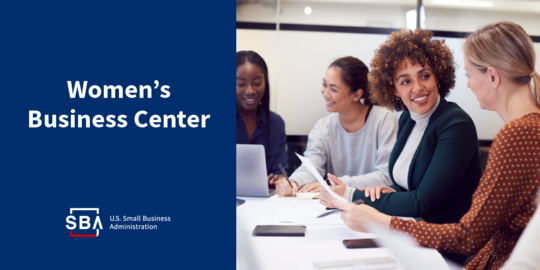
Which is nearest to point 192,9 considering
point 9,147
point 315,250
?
point 9,147

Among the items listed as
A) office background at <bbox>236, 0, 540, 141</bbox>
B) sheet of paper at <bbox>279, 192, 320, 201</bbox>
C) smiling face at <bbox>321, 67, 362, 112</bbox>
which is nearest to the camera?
sheet of paper at <bbox>279, 192, 320, 201</bbox>

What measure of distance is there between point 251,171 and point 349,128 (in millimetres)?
992

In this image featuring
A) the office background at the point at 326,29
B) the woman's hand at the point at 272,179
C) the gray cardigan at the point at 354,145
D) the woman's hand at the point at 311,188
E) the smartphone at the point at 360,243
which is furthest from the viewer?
the office background at the point at 326,29

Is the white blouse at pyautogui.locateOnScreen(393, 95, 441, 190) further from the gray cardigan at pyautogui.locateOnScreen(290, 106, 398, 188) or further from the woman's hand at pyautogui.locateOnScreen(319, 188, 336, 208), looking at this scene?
the gray cardigan at pyautogui.locateOnScreen(290, 106, 398, 188)

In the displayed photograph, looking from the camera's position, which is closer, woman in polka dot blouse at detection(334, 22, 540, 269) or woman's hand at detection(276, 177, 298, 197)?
woman in polka dot blouse at detection(334, 22, 540, 269)

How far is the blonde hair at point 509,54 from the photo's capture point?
3.71ft

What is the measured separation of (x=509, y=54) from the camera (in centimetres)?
114

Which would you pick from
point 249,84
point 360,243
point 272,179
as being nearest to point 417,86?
point 360,243

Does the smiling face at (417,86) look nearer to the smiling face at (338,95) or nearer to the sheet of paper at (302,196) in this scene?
the sheet of paper at (302,196)

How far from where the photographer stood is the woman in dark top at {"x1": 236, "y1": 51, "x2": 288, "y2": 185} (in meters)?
2.55

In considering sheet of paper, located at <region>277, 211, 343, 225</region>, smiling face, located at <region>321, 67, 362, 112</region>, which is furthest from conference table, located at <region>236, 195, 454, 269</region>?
smiling face, located at <region>321, 67, 362, 112</region>

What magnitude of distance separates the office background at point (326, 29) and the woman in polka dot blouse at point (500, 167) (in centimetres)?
219

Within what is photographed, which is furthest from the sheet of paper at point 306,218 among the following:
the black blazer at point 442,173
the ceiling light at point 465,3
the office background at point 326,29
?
the ceiling light at point 465,3

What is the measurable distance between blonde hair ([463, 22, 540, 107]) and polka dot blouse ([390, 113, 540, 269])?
13 centimetres
